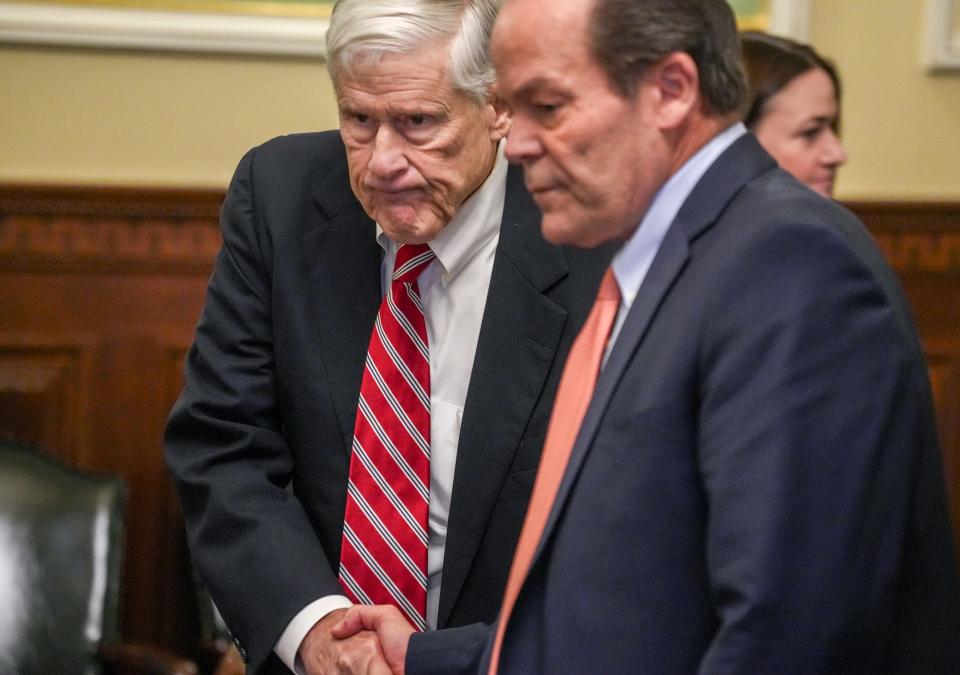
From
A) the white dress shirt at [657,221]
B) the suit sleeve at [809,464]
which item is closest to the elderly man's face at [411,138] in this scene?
the white dress shirt at [657,221]

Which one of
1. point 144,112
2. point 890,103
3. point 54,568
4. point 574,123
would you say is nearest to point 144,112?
point 144,112

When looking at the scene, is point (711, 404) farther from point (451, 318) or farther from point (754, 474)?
point (451, 318)

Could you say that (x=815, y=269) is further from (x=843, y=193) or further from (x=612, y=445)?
(x=843, y=193)

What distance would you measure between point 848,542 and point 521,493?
0.73 metres

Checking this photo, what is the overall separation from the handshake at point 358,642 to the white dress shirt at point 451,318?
5.7 inches

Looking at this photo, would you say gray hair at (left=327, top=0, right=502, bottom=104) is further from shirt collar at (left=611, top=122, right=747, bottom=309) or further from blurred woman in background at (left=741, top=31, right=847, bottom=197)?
blurred woman in background at (left=741, top=31, right=847, bottom=197)

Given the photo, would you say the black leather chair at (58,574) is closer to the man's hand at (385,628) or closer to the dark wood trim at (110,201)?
the dark wood trim at (110,201)

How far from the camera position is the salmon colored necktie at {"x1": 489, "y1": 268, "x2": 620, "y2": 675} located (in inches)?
49.9

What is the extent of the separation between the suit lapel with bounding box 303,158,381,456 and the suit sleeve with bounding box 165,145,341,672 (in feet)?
0.28

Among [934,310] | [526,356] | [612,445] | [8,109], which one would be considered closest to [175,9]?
[8,109]

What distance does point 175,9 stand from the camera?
325 centimetres

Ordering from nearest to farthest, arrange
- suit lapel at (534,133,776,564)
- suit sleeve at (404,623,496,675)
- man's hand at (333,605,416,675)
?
suit lapel at (534,133,776,564), suit sleeve at (404,623,496,675), man's hand at (333,605,416,675)

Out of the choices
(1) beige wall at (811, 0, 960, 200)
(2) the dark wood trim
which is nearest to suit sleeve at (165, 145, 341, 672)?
(2) the dark wood trim

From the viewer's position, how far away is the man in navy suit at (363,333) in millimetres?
1753
